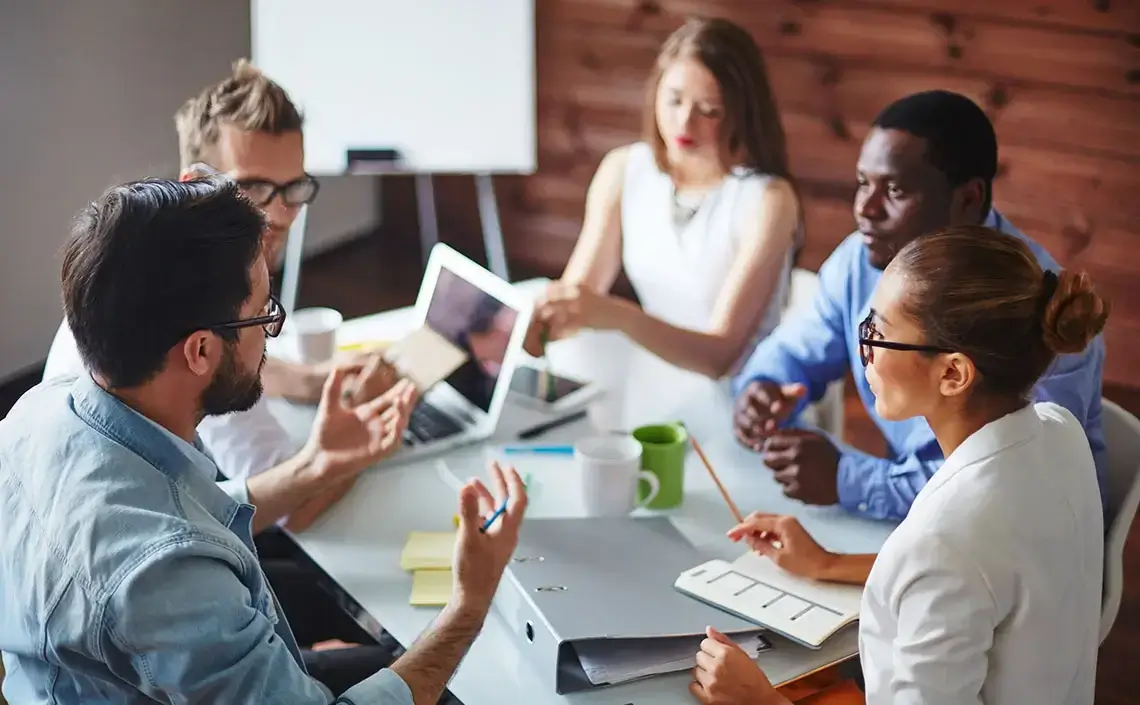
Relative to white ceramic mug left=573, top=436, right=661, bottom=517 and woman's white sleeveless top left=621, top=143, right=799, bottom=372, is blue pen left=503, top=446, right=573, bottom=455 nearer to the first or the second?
white ceramic mug left=573, top=436, right=661, bottom=517

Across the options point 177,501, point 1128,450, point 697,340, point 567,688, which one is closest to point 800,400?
point 697,340

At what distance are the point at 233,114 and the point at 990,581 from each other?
51.7 inches

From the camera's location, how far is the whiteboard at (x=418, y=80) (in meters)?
3.29

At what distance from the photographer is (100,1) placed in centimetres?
347

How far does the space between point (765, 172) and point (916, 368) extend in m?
1.18

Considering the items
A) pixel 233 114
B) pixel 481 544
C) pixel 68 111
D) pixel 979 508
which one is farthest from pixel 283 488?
pixel 68 111

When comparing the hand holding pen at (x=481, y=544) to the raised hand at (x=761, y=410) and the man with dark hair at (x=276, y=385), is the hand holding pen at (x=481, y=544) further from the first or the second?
the raised hand at (x=761, y=410)

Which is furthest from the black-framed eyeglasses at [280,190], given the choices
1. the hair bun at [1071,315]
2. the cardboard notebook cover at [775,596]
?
the hair bun at [1071,315]

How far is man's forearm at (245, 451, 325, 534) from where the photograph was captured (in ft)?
5.32

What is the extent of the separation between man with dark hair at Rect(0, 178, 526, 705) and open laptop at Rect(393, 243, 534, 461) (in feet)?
1.90

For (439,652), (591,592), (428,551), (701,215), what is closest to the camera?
(439,652)

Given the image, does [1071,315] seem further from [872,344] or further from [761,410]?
[761,410]

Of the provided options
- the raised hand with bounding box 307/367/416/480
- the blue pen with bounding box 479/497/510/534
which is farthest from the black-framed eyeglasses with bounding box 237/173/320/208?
the blue pen with bounding box 479/497/510/534

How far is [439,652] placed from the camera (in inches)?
51.2
